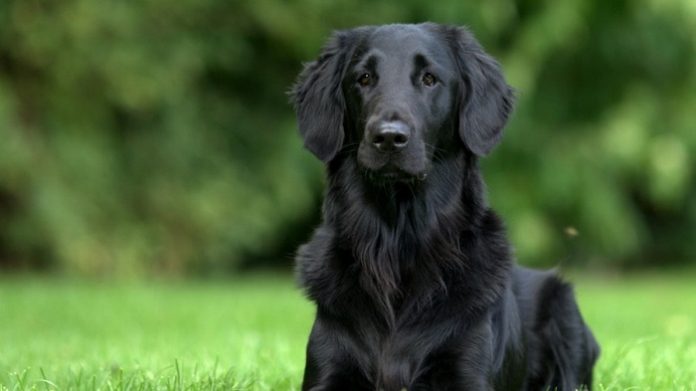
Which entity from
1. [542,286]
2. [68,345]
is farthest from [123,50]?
[542,286]

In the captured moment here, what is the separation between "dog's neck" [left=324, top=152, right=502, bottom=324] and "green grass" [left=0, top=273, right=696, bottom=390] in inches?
22.9

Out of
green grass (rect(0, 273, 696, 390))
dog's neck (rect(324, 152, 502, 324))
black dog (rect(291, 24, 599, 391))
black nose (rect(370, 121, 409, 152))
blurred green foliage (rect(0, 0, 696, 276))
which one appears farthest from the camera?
blurred green foliage (rect(0, 0, 696, 276))

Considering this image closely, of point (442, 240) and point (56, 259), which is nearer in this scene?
point (442, 240)

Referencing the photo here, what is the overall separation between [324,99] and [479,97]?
2.02ft

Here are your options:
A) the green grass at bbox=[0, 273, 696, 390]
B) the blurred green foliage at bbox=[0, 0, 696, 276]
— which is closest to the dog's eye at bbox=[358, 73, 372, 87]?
the green grass at bbox=[0, 273, 696, 390]

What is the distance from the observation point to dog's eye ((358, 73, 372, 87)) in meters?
4.28

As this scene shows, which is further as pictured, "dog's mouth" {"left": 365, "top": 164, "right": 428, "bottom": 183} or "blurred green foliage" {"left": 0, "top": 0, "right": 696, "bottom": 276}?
"blurred green foliage" {"left": 0, "top": 0, "right": 696, "bottom": 276}

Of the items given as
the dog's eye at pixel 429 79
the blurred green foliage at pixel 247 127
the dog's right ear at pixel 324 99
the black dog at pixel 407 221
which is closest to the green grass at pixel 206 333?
the black dog at pixel 407 221

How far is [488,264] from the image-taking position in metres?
4.31

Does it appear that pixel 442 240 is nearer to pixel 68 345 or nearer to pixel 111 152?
pixel 68 345

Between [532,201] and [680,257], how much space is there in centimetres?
398

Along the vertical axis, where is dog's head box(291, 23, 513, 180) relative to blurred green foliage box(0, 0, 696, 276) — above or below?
below

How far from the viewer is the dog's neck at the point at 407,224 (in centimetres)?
425

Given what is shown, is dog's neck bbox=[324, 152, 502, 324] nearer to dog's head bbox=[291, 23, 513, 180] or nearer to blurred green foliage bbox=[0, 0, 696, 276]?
dog's head bbox=[291, 23, 513, 180]
